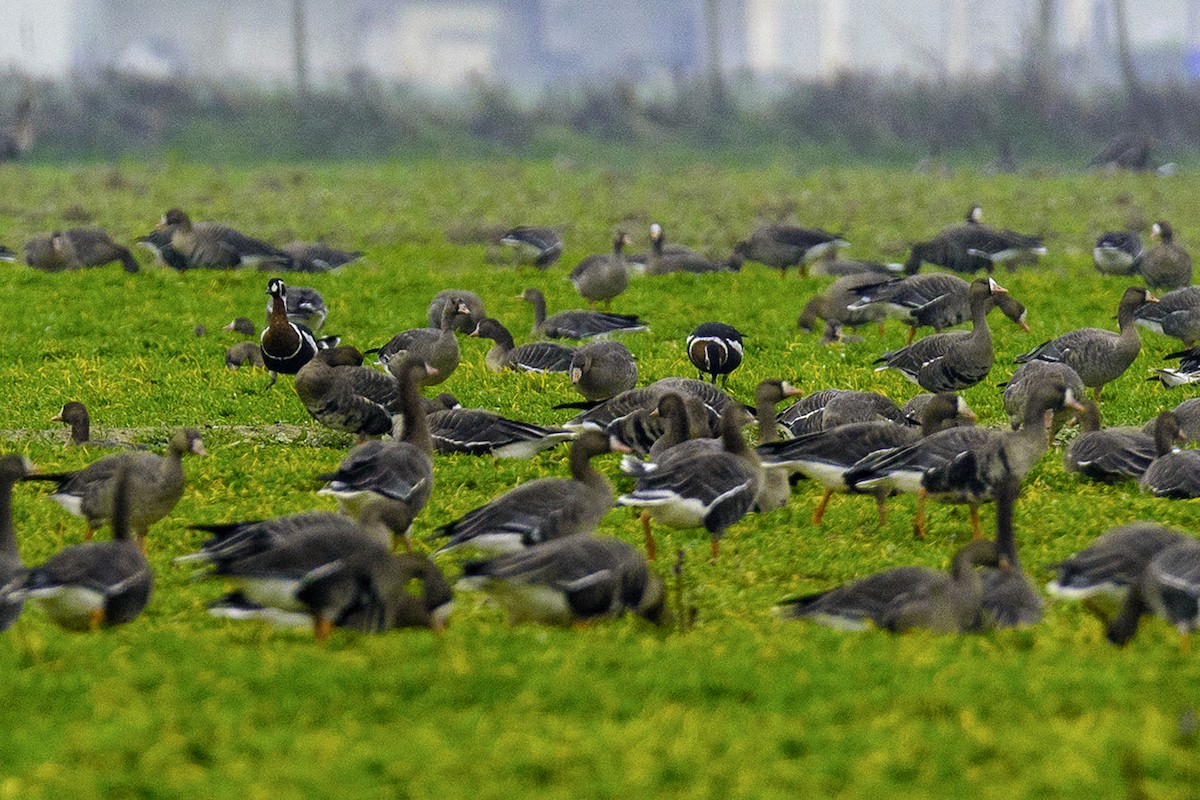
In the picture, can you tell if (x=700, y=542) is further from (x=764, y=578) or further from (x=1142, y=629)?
(x=1142, y=629)

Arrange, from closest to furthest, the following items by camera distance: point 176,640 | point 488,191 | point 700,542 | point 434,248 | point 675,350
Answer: point 176,640 < point 700,542 < point 675,350 < point 434,248 < point 488,191

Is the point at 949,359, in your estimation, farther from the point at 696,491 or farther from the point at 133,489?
the point at 133,489

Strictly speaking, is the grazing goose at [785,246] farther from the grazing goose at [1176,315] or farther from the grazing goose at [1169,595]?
the grazing goose at [1169,595]

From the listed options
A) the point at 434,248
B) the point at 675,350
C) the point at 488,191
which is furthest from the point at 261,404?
the point at 488,191

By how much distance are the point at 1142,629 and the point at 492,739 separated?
14.7ft

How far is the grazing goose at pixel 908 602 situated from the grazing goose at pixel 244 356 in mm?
10910

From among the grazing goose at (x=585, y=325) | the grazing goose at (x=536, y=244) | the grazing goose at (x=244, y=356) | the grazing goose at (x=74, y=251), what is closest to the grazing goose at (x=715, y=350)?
the grazing goose at (x=585, y=325)

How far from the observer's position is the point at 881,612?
10406mm

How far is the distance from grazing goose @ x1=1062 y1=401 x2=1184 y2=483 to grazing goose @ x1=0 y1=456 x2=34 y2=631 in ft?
30.0

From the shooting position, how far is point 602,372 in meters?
17.8

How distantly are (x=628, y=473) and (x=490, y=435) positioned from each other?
2.70 meters

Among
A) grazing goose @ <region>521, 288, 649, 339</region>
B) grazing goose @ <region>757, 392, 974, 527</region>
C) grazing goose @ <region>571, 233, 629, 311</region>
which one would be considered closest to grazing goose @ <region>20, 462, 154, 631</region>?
grazing goose @ <region>757, 392, 974, 527</region>

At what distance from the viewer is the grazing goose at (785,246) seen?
28.5m

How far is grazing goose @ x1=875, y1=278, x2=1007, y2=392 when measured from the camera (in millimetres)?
18016
